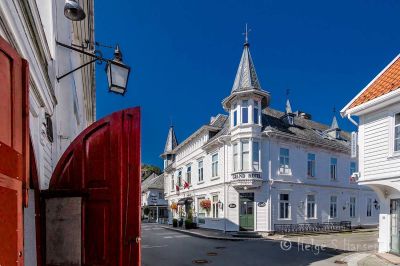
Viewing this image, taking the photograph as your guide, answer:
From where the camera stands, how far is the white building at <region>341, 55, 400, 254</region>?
417 inches

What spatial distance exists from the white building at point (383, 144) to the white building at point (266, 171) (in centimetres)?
994

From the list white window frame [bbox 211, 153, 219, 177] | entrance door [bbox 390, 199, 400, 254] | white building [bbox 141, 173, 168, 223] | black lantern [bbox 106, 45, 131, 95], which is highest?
black lantern [bbox 106, 45, 131, 95]

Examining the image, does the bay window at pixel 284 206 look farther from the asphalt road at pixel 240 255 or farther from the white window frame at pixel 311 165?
the asphalt road at pixel 240 255

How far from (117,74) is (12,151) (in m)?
3.91

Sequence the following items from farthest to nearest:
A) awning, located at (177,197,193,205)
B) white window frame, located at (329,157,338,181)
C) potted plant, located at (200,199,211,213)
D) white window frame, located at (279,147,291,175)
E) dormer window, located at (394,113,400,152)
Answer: awning, located at (177,197,193,205), white window frame, located at (329,157,338,181), potted plant, located at (200,199,211,213), white window frame, located at (279,147,291,175), dormer window, located at (394,113,400,152)

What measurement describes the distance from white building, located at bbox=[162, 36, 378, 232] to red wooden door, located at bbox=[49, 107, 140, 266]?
18.4 meters

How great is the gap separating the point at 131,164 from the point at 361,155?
11.0 metres

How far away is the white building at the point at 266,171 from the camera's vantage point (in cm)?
2173

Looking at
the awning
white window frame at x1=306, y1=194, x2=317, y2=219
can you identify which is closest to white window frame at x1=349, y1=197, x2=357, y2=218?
white window frame at x1=306, y1=194, x2=317, y2=219

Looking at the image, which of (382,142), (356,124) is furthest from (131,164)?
(356,124)

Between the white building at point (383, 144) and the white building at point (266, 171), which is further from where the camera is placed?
the white building at point (266, 171)

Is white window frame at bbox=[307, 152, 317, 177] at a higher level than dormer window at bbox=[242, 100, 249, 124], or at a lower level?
lower

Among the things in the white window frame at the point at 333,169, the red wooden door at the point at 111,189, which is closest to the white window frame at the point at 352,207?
the white window frame at the point at 333,169

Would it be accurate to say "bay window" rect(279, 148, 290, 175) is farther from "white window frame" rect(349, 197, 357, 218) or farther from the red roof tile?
the red roof tile
